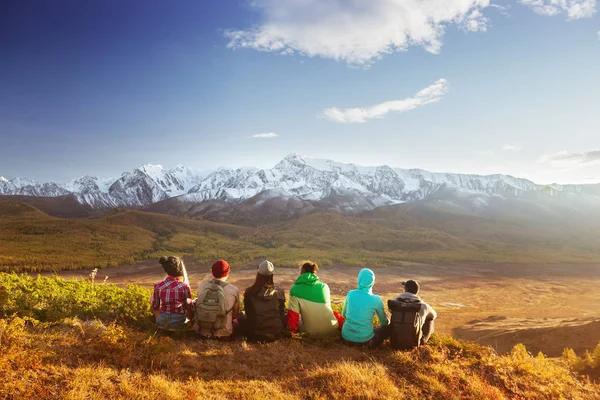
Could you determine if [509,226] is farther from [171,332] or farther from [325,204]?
[171,332]

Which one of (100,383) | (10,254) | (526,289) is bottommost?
(526,289)

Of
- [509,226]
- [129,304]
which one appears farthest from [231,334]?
[509,226]

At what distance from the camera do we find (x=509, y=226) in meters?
115

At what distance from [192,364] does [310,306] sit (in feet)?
9.32

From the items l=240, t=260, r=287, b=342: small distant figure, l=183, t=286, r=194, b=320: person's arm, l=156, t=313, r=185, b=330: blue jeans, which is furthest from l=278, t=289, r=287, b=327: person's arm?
l=156, t=313, r=185, b=330: blue jeans

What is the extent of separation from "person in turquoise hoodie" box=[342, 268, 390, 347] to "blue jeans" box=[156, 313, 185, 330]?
3686 millimetres

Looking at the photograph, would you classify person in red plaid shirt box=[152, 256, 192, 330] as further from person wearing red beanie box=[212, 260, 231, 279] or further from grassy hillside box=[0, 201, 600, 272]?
grassy hillside box=[0, 201, 600, 272]

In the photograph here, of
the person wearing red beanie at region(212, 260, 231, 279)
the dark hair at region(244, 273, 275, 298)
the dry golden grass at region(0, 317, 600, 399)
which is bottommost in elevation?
the dry golden grass at region(0, 317, 600, 399)

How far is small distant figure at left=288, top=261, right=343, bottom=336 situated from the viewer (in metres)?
7.17

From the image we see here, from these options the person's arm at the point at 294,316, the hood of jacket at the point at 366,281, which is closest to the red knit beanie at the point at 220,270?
the person's arm at the point at 294,316

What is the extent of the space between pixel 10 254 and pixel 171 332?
123ft

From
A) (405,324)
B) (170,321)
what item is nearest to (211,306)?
(170,321)

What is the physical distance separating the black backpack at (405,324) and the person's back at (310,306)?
1372mm

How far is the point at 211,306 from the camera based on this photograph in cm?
648
